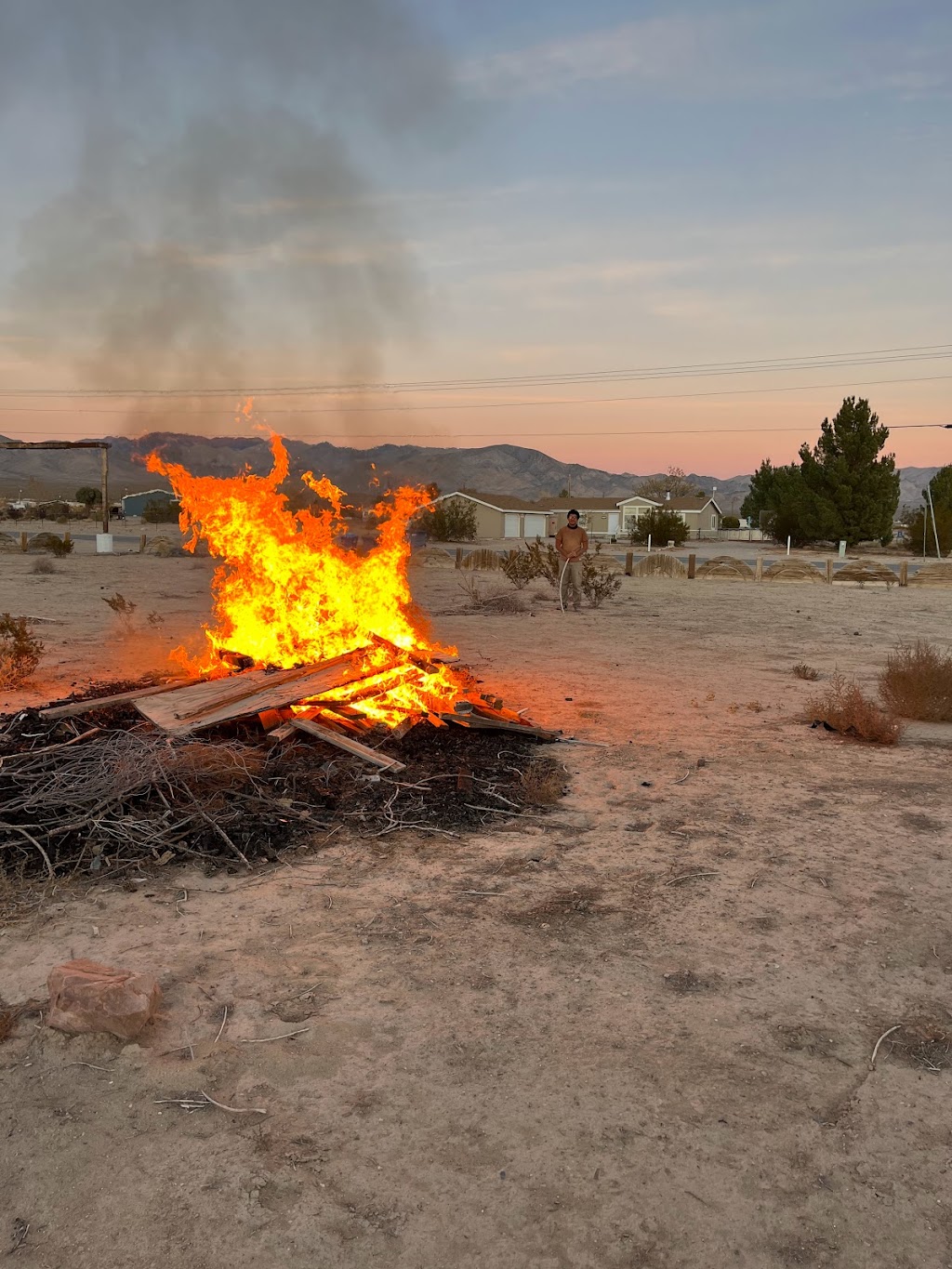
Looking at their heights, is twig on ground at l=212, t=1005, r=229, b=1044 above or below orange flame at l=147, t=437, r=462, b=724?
below

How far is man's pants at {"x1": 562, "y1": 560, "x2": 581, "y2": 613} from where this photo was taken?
18781mm

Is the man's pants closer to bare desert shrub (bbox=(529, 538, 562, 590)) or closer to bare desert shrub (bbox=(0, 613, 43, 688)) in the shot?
bare desert shrub (bbox=(529, 538, 562, 590))

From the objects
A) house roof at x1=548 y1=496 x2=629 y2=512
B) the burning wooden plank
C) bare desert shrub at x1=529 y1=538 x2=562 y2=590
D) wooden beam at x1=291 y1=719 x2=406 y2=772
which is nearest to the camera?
wooden beam at x1=291 y1=719 x2=406 y2=772

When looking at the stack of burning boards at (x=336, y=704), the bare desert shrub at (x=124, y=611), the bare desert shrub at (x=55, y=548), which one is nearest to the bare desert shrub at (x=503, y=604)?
the bare desert shrub at (x=124, y=611)

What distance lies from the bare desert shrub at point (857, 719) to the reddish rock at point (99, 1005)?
6859 millimetres

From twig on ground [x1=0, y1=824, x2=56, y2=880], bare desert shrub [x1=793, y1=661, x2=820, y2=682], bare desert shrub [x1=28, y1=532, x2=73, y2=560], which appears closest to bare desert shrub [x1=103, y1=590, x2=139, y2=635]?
twig on ground [x1=0, y1=824, x2=56, y2=880]

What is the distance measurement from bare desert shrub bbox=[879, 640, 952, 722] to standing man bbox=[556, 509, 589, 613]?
28.7 ft

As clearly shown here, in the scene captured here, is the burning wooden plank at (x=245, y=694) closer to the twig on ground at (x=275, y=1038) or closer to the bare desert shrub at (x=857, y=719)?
the twig on ground at (x=275, y=1038)

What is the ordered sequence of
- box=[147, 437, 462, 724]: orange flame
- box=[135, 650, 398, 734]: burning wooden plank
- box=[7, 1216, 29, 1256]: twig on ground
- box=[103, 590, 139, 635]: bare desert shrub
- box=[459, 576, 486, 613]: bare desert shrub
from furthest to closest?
box=[459, 576, 486, 613]: bare desert shrub → box=[103, 590, 139, 635]: bare desert shrub → box=[147, 437, 462, 724]: orange flame → box=[135, 650, 398, 734]: burning wooden plank → box=[7, 1216, 29, 1256]: twig on ground

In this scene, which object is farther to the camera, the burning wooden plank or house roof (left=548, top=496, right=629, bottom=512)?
house roof (left=548, top=496, right=629, bottom=512)

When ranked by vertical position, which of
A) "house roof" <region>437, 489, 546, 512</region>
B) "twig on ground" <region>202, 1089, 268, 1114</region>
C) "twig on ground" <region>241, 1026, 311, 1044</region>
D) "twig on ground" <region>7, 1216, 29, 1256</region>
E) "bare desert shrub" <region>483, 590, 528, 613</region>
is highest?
"house roof" <region>437, 489, 546, 512</region>

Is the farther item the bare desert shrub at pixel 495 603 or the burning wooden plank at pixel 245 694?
the bare desert shrub at pixel 495 603

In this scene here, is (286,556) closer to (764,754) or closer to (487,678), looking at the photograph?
(487,678)

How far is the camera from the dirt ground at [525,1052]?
2605mm
